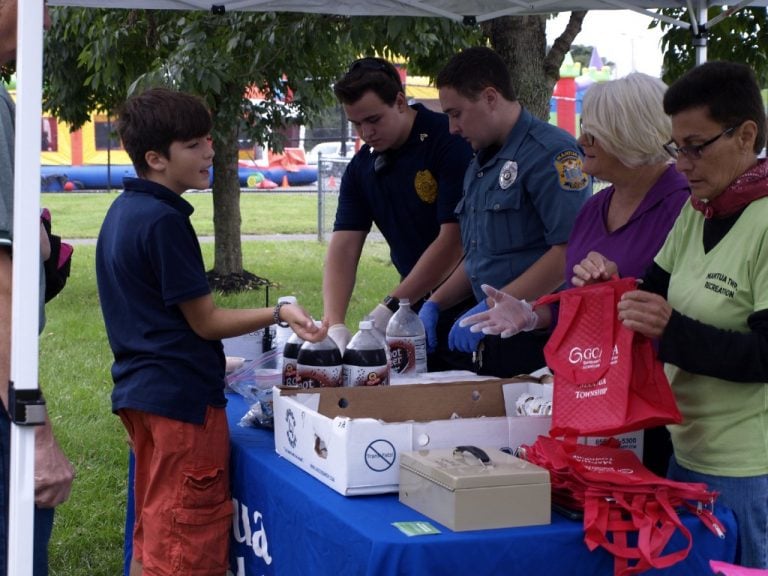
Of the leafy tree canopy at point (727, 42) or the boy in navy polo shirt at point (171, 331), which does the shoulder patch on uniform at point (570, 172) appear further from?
the leafy tree canopy at point (727, 42)

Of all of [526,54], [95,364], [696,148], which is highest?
[526,54]

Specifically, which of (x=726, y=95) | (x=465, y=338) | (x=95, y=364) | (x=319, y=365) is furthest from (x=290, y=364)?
(x=95, y=364)

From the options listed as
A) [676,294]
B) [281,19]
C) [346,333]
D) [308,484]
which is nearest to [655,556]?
[676,294]

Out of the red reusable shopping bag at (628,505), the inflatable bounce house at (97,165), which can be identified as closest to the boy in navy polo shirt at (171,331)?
the red reusable shopping bag at (628,505)

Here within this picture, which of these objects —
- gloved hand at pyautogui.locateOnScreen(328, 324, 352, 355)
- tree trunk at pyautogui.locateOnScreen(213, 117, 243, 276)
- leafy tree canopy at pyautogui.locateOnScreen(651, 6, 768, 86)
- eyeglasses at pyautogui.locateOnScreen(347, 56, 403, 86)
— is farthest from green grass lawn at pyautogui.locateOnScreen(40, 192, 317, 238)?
gloved hand at pyautogui.locateOnScreen(328, 324, 352, 355)

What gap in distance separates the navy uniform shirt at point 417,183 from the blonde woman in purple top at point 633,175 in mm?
1086

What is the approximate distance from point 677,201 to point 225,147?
28.3ft

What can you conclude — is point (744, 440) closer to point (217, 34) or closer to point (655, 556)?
point (655, 556)

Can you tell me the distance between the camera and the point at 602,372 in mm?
2107

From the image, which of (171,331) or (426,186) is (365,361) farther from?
(426,186)

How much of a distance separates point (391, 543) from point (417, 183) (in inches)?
80.2

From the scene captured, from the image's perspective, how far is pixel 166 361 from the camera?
2523mm

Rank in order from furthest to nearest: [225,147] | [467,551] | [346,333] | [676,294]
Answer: [225,147], [346,333], [676,294], [467,551]

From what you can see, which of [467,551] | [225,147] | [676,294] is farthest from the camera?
[225,147]
